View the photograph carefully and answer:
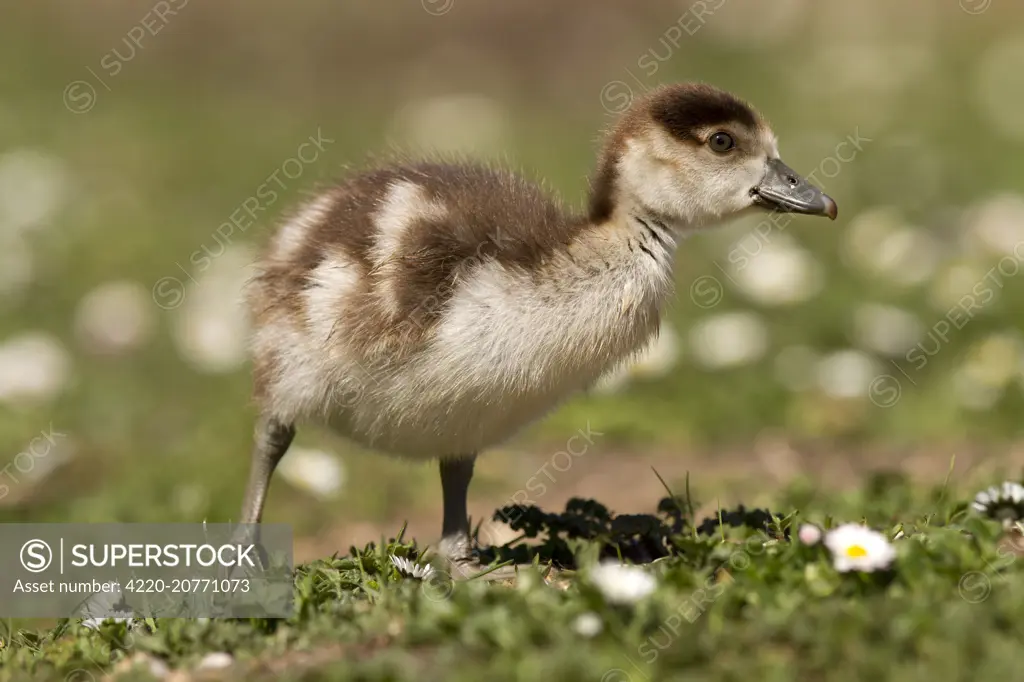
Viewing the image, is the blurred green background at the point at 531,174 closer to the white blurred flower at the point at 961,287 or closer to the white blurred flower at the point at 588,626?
the white blurred flower at the point at 961,287

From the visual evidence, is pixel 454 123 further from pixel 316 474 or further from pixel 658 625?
pixel 658 625

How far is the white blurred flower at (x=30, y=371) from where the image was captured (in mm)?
6879

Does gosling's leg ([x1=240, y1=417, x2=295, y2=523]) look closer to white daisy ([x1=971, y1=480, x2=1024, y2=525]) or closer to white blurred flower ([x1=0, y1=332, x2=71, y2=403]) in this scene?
white daisy ([x1=971, y1=480, x2=1024, y2=525])

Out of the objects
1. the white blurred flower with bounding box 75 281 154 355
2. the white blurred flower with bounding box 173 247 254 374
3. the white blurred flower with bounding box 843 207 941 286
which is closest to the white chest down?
the white blurred flower with bounding box 173 247 254 374

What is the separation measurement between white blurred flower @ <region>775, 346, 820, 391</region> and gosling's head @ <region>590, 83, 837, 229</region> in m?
2.81

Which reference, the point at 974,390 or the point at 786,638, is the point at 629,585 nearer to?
the point at 786,638

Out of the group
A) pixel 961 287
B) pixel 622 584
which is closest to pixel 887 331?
pixel 961 287

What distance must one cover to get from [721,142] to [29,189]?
6.90 m

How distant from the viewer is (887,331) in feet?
23.5

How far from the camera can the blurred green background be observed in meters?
6.43

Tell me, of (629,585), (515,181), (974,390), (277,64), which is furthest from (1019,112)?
(629,585)

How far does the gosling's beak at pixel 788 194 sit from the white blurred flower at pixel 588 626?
1633 mm

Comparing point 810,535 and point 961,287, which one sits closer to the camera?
point 810,535

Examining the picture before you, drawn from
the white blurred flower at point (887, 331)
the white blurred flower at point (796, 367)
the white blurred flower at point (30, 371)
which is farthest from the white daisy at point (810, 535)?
the white blurred flower at point (30, 371)
